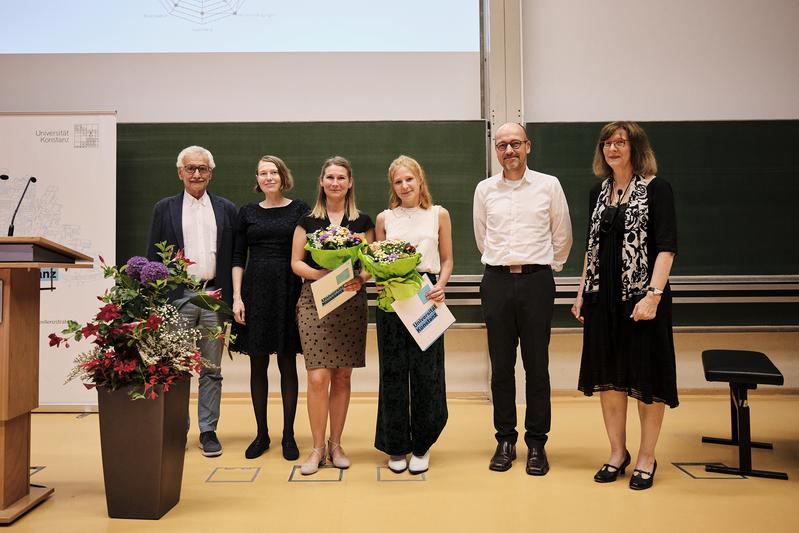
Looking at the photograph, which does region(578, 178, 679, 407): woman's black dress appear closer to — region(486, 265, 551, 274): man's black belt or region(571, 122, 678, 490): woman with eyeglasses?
region(571, 122, 678, 490): woman with eyeglasses

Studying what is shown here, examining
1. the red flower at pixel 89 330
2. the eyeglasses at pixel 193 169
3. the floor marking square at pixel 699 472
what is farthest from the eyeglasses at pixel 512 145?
the red flower at pixel 89 330

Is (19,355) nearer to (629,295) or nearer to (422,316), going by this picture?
(422,316)

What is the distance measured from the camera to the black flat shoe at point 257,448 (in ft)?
10.3

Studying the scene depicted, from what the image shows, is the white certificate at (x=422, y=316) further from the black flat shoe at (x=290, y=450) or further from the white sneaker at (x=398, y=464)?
the black flat shoe at (x=290, y=450)

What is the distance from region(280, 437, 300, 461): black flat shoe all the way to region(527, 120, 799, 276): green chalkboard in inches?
108

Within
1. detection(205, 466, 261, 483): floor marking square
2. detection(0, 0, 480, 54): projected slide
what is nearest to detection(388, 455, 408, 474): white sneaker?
detection(205, 466, 261, 483): floor marking square

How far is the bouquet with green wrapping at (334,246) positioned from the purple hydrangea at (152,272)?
70 cm

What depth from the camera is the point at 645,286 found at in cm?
258

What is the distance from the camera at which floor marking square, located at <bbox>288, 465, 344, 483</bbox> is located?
9.08ft

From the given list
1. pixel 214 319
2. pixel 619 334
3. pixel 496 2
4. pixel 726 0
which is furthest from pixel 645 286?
pixel 726 0

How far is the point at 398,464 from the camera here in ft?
9.36

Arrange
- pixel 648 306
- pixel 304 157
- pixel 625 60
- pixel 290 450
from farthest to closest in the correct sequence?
1. pixel 625 60
2. pixel 304 157
3. pixel 290 450
4. pixel 648 306

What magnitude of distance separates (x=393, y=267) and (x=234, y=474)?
134 cm

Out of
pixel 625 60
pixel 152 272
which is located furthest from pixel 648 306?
pixel 625 60
